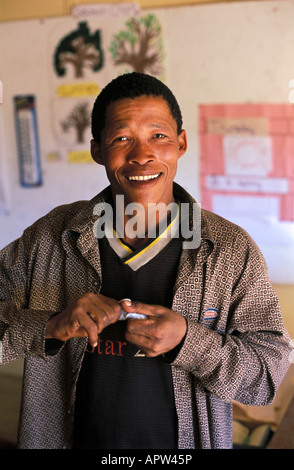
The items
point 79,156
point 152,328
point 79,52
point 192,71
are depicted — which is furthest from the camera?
point 79,156

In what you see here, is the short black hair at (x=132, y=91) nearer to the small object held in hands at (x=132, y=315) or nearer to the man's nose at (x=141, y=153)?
the man's nose at (x=141, y=153)

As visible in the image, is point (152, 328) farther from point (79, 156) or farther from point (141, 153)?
point (79, 156)

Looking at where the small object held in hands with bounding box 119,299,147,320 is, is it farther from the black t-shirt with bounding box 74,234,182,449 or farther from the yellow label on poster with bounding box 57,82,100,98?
the yellow label on poster with bounding box 57,82,100,98

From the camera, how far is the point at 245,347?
A: 849 millimetres

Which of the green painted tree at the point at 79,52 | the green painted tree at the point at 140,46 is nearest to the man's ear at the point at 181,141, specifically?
the green painted tree at the point at 140,46

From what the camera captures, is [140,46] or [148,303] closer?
[148,303]

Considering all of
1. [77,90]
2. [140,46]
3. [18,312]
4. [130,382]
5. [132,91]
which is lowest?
[130,382]

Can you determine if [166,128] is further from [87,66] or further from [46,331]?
[87,66]

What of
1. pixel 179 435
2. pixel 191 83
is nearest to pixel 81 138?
pixel 191 83

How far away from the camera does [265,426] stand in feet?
5.93

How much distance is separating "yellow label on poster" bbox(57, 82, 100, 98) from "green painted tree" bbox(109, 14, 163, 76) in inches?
6.6

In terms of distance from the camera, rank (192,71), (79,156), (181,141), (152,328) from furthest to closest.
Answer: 1. (79,156)
2. (192,71)
3. (181,141)
4. (152,328)

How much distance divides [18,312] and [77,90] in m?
1.57

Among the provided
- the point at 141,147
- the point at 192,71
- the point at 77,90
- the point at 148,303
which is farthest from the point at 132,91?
the point at 77,90
